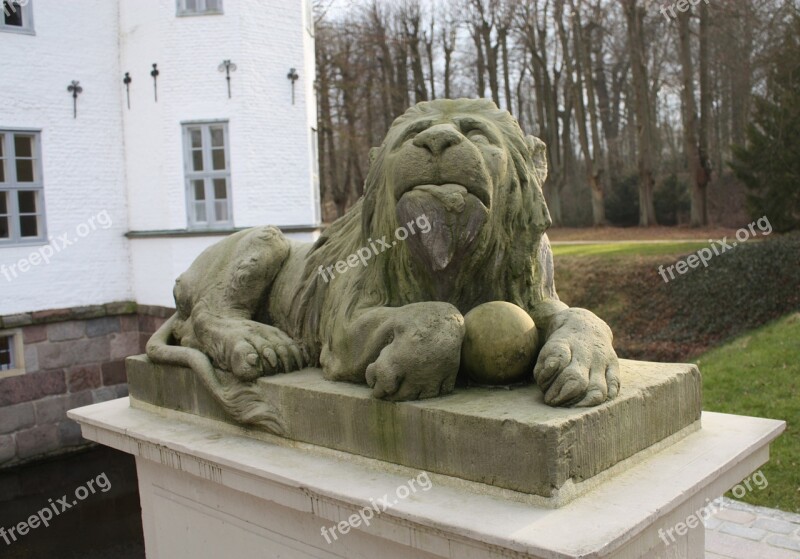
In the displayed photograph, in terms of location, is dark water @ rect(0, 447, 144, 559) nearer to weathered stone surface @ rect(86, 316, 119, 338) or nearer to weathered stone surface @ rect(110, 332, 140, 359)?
weathered stone surface @ rect(110, 332, 140, 359)

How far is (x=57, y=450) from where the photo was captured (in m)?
11.6

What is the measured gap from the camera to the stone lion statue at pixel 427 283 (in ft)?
8.43

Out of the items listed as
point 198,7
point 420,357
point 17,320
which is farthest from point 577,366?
point 198,7

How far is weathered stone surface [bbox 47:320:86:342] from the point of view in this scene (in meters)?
11.7

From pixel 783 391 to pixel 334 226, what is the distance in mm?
5790

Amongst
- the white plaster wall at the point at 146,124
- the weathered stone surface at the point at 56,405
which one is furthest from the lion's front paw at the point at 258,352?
the weathered stone surface at the point at 56,405

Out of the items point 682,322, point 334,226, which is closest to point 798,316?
point 682,322

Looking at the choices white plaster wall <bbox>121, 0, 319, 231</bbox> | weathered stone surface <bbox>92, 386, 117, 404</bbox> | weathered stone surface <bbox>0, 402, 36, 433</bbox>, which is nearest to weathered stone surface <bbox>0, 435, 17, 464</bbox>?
weathered stone surface <bbox>0, 402, 36, 433</bbox>

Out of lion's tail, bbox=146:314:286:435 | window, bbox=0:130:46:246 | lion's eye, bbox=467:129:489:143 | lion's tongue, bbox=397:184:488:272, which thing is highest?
window, bbox=0:130:46:246

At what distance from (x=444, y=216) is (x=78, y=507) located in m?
8.27

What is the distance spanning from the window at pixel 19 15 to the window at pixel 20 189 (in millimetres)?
1652

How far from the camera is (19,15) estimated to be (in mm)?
11734

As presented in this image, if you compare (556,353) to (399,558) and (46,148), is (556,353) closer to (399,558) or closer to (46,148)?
(399,558)

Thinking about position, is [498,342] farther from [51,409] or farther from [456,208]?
[51,409]
